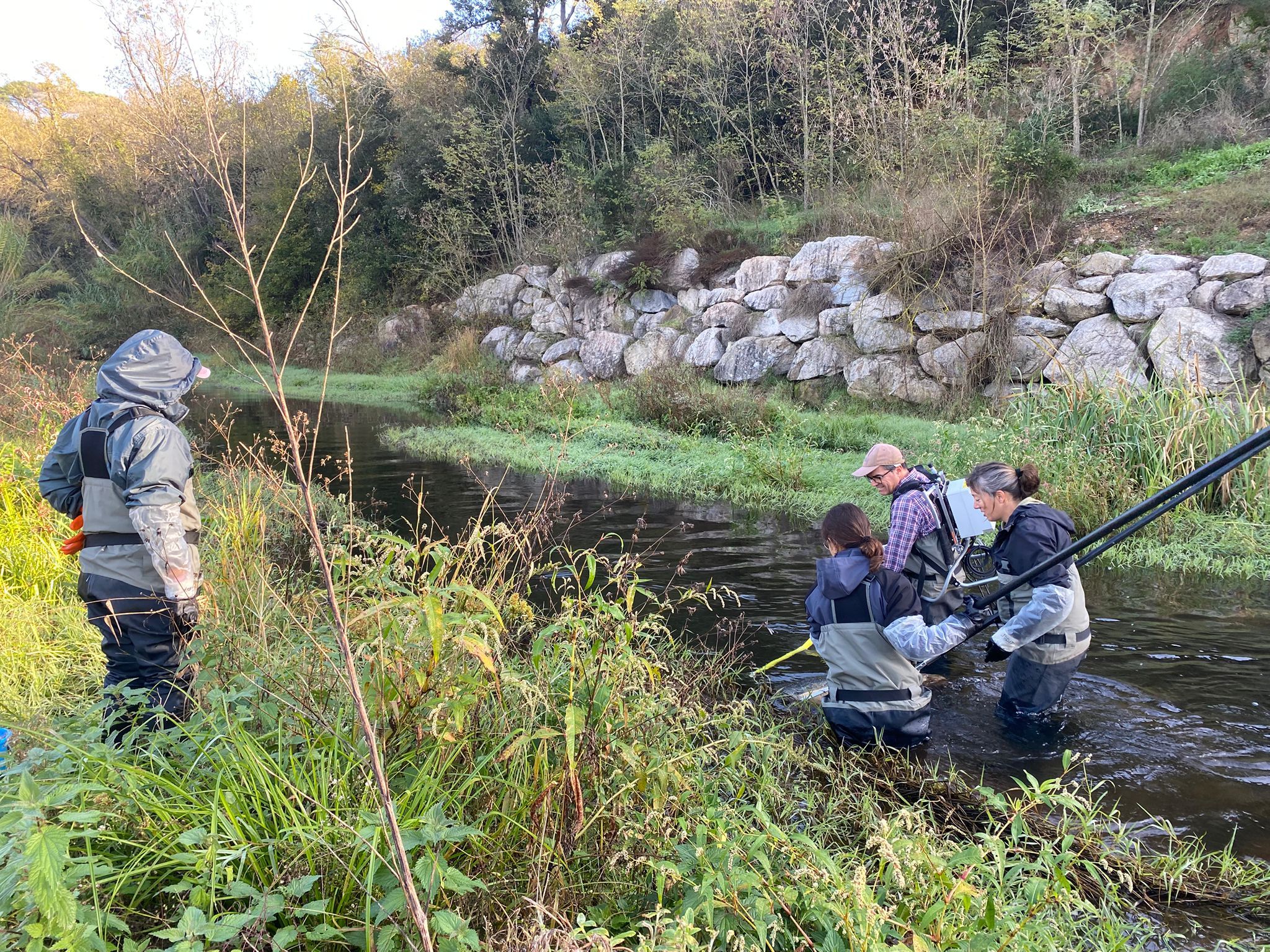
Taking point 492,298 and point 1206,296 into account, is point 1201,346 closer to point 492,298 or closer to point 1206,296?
point 1206,296

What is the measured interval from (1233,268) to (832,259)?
6.80 meters

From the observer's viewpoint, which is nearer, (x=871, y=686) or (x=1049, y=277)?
(x=871, y=686)

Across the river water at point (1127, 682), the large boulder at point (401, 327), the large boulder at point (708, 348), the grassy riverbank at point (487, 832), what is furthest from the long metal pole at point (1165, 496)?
the large boulder at point (401, 327)

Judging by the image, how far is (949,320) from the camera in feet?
43.8

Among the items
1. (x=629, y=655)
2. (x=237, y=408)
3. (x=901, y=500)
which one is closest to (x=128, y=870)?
(x=629, y=655)

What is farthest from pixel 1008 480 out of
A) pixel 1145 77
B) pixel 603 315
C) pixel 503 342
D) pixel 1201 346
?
pixel 503 342

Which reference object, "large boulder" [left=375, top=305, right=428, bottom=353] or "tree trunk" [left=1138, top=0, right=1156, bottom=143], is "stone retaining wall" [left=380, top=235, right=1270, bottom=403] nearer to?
"large boulder" [left=375, top=305, right=428, bottom=353]

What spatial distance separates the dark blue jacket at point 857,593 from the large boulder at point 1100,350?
824cm

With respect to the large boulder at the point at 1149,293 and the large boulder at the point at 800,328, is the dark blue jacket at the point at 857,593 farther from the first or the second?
the large boulder at the point at 800,328

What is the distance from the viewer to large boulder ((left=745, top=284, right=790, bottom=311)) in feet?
55.7

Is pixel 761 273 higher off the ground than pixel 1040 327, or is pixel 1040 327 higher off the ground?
pixel 761 273

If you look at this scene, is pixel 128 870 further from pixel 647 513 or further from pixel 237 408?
pixel 237 408

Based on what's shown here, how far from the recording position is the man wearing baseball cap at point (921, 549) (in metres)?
4.79

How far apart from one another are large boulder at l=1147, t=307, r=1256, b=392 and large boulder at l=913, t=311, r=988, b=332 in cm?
244
